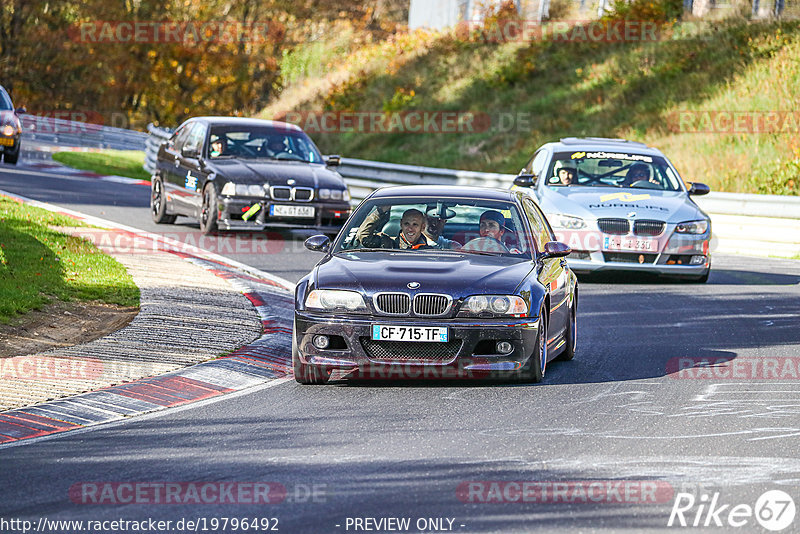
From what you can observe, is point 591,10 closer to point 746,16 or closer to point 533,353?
point 746,16

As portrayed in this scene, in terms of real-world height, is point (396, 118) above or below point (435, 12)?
below

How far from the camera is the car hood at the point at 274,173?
1842cm

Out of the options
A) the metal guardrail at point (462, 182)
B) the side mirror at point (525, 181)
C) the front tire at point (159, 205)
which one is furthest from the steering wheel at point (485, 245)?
the metal guardrail at point (462, 182)

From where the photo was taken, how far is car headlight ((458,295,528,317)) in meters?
9.05

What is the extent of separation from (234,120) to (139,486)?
1405cm

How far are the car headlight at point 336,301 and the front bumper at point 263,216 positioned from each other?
911 centimetres

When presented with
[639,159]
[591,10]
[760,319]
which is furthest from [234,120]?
[591,10]

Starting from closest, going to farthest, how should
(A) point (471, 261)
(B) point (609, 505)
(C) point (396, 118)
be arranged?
(B) point (609, 505), (A) point (471, 261), (C) point (396, 118)

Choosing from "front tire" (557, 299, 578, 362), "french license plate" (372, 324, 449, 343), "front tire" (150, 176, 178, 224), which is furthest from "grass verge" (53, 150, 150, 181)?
"french license plate" (372, 324, 449, 343)

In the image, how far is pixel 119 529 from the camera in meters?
5.73

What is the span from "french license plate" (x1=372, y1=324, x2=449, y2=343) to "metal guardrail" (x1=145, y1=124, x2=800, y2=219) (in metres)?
12.6


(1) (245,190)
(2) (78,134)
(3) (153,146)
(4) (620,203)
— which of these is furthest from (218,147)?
(2) (78,134)

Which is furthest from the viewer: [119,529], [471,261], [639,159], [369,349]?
[639,159]

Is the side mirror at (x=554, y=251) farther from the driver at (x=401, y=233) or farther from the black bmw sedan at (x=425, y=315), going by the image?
the driver at (x=401, y=233)
